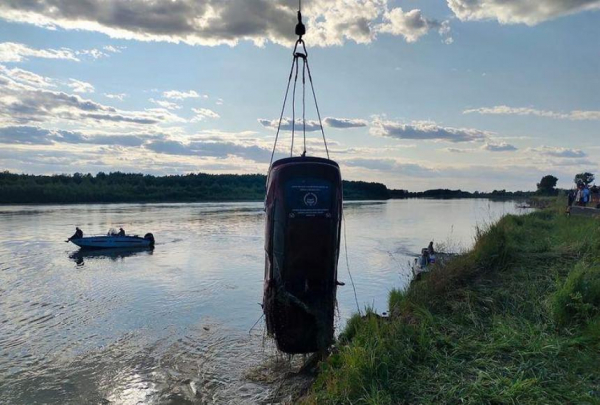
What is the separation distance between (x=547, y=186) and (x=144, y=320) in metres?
88.7

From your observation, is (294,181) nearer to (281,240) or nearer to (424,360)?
(281,240)

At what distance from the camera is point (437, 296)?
21.3ft

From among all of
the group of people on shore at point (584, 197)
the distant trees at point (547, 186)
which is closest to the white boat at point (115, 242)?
the group of people on shore at point (584, 197)

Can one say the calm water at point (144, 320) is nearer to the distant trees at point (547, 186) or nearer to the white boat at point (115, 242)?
the white boat at point (115, 242)

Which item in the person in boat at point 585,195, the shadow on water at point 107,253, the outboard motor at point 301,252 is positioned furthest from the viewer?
the shadow on water at point 107,253

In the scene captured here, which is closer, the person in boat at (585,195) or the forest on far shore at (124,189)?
the person in boat at (585,195)

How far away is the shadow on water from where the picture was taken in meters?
25.7

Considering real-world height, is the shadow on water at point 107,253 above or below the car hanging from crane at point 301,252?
below

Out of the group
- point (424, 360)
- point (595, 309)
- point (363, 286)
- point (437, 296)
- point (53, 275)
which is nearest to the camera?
point (424, 360)

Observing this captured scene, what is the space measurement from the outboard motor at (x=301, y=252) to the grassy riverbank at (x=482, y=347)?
58 cm

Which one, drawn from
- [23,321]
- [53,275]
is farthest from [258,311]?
[53,275]

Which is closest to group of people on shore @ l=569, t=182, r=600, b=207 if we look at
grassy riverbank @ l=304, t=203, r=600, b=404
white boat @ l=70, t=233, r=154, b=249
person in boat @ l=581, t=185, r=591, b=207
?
person in boat @ l=581, t=185, r=591, b=207

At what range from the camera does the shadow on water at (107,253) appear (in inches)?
1011

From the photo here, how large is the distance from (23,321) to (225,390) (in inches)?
313
